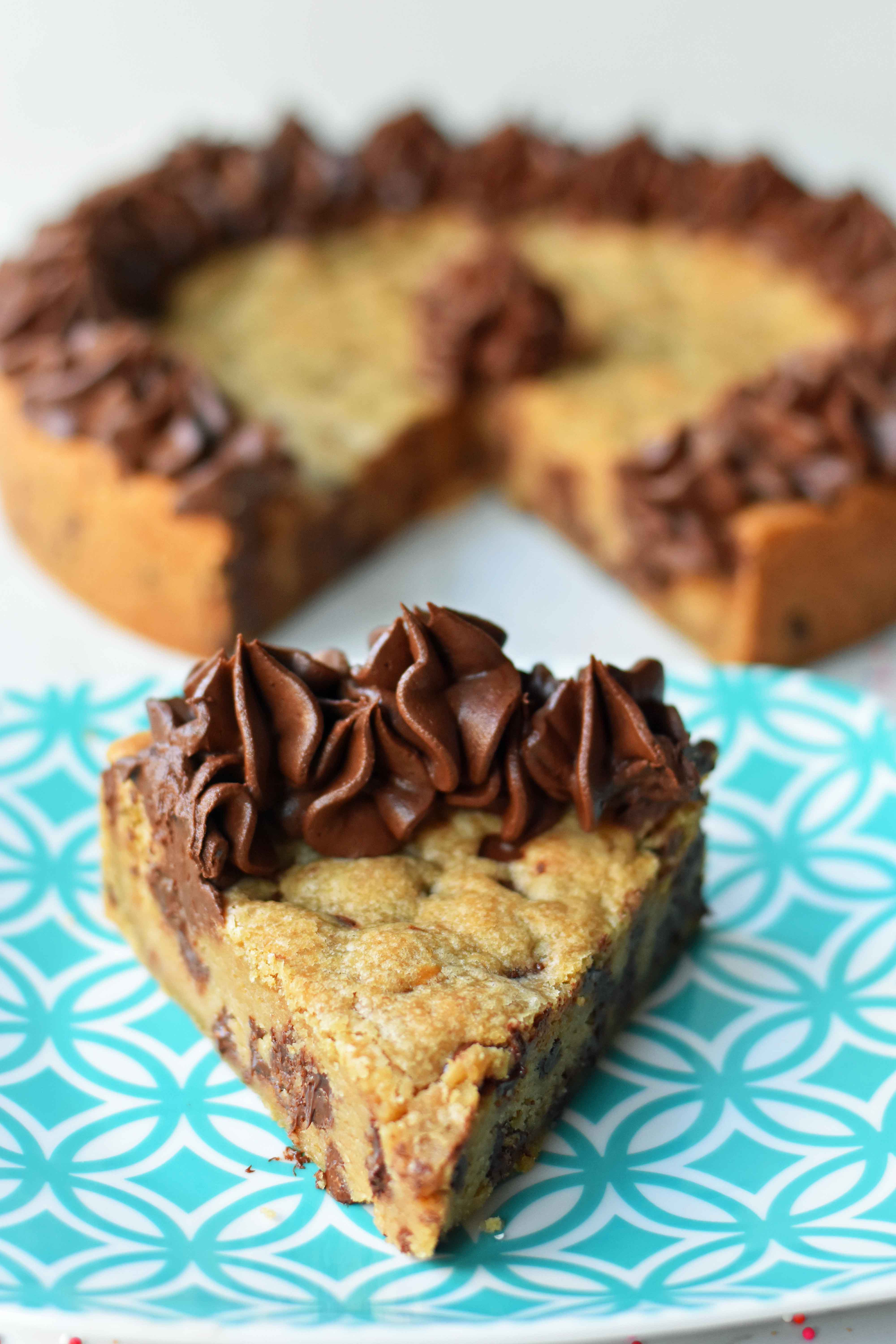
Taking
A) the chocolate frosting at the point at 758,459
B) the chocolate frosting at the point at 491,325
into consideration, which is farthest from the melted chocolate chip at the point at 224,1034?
the chocolate frosting at the point at 491,325

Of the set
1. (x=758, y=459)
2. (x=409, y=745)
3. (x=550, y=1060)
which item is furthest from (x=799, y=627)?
(x=550, y=1060)

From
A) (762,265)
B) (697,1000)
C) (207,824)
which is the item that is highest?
(207,824)

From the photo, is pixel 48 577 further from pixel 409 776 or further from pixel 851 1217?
pixel 851 1217

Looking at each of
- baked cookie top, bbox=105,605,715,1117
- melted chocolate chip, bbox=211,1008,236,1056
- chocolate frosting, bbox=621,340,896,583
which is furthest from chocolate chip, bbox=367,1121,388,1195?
chocolate frosting, bbox=621,340,896,583

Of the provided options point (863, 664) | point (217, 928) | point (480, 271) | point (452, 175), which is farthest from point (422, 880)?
point (452, 175)

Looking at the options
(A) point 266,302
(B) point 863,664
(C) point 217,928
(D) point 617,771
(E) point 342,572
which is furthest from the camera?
(A) point 266,302

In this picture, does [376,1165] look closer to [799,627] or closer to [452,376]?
[799,627]

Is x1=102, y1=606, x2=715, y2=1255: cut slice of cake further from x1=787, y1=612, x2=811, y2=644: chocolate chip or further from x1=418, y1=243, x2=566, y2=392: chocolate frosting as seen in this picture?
x1=418, y1=243, x2=566, y2=392: chocolate frosting
